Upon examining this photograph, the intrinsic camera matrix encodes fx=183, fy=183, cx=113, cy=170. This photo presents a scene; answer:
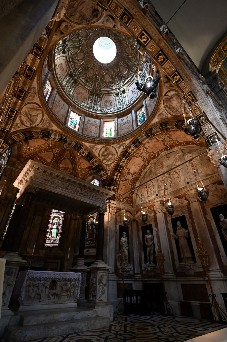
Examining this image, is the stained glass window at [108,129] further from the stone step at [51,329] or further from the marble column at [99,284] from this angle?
the stone step at [51,329]

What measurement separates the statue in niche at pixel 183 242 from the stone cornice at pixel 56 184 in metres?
4.04

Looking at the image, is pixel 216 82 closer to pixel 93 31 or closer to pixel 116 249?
pixel 116 249

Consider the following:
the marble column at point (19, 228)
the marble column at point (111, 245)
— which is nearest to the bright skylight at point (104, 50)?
the marble column at point (111, 245)

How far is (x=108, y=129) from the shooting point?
1230 centimetres

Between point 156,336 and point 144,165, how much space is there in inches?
344

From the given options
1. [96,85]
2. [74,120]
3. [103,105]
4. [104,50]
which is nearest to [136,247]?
[74,120]

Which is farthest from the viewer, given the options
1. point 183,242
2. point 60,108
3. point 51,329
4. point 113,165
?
point 113,165

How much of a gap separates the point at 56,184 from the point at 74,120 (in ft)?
19.9

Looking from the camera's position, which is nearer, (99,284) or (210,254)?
(99,284)

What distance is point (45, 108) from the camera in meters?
9.34

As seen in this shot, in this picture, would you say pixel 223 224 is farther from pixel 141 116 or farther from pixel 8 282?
pixel 8 282

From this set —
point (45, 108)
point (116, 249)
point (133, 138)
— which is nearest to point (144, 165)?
point (133, 138)

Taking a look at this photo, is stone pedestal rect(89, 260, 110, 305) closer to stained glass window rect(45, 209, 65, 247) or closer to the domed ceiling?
stained glass window rect(45, 209, 65, 247)

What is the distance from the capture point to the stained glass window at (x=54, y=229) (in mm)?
10727
